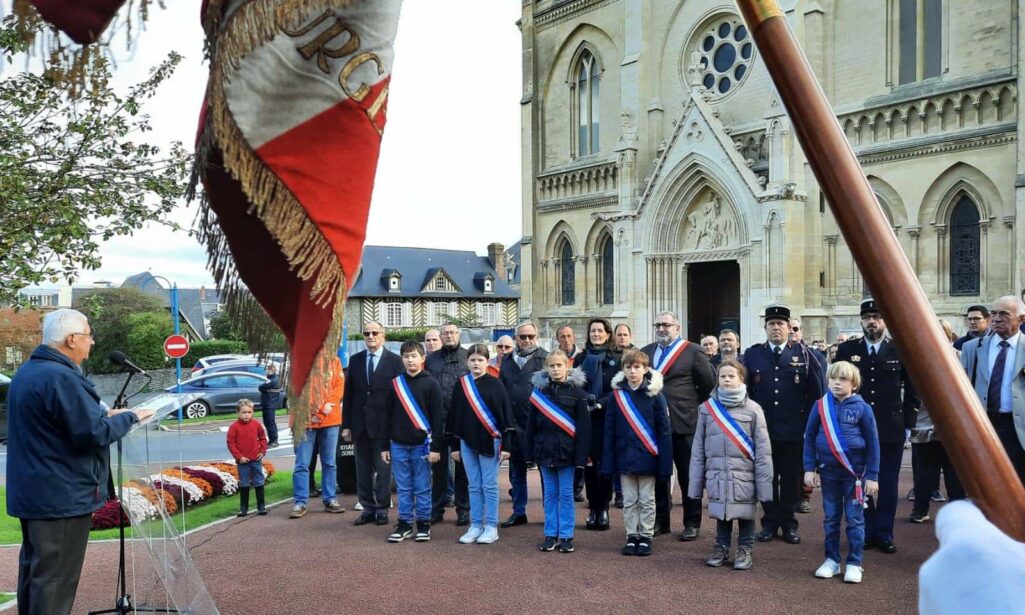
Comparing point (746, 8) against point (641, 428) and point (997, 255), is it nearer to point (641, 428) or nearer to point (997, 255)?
point (641, 428)

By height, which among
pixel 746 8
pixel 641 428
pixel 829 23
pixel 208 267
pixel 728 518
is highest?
pixel 829 23

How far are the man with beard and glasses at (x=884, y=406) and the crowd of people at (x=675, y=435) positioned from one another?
0.01 meters

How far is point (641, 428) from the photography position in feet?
22.9

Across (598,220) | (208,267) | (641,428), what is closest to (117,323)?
(598,220)

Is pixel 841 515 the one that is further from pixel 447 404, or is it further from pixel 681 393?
pixel 447 404

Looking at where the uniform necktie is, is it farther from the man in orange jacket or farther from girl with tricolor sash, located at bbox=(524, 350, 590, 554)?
the man in orange jacket

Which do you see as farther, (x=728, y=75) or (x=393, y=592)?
(x=728, y=75)

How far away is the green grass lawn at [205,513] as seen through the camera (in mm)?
7941

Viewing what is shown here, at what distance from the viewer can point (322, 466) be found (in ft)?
29.1

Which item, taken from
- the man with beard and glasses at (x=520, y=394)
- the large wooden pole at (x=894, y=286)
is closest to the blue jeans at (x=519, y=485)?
the man with beard and glasses at (x=520, y=394)

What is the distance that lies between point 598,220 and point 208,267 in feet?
72.9

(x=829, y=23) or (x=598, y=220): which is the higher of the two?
(x=829, y=23)

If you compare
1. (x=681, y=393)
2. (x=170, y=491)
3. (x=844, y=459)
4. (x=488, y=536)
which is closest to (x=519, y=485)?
(x=488, y=536)

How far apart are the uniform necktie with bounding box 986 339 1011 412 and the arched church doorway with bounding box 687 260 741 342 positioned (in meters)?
14.5
